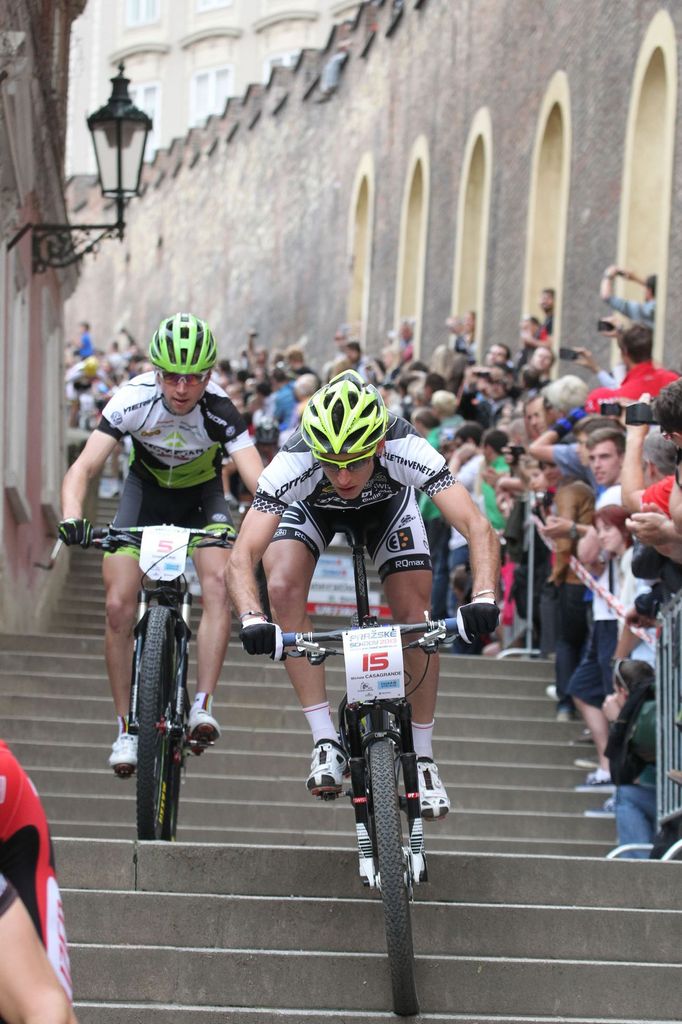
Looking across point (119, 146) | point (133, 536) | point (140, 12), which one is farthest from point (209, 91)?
point (133, 536)

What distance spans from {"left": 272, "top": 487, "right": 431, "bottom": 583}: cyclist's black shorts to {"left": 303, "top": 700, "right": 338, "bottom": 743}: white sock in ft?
2.09

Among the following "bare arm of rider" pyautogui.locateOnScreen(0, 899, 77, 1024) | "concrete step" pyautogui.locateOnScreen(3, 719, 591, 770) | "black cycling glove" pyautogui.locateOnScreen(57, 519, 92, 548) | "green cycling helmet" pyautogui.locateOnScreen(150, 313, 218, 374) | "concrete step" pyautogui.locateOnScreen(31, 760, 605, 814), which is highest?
"green cycling helmet" pyautogui.locateOnScreen(150, 313, 218, 374)

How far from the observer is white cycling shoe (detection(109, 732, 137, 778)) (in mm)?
8336

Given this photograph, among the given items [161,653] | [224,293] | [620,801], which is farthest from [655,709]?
[224,293]

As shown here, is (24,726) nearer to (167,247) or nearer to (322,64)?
(322,64)

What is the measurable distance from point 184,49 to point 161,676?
6862cm

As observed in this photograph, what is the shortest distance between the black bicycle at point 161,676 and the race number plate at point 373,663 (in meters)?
1.32

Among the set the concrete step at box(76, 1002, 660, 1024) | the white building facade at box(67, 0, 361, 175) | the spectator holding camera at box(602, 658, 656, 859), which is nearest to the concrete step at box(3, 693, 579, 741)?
the spectator holding camera at box(602, 658, 656, 859)

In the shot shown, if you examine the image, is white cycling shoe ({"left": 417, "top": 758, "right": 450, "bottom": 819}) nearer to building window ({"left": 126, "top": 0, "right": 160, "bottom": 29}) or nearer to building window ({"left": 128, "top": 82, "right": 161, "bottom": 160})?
building window ({"left": 128, "top": 82, "right": 161, "bottom": 160})

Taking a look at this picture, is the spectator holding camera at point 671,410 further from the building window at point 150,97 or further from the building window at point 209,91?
the building window at point 150,97

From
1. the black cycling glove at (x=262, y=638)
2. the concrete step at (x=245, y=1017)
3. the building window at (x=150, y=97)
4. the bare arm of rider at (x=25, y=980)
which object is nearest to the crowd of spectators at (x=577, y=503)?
the black cycling glove at (x=262, y=638)

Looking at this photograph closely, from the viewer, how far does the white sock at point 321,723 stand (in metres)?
7.65

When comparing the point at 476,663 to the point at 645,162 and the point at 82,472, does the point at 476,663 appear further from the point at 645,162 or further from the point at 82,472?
the point at 645,162

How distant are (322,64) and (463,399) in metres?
31.2
